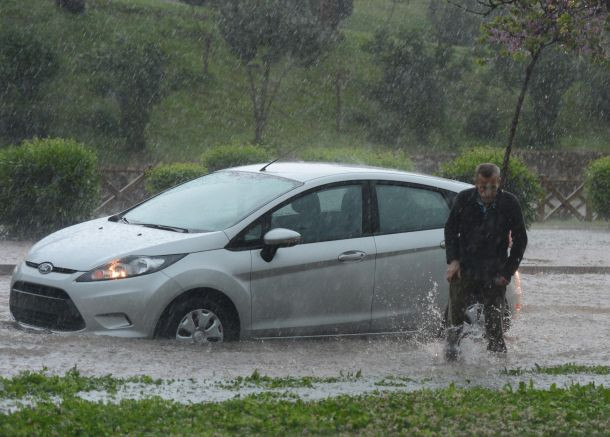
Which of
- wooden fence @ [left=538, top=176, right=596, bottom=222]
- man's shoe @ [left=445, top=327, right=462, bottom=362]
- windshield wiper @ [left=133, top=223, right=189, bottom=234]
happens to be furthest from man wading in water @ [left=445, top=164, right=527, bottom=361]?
wooden fence @ [left=538, top=176, right=596, bottom=222]

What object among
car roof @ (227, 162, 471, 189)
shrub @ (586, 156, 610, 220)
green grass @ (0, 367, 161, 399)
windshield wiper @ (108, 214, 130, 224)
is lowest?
shrub @ (586, 156, 610, 220)

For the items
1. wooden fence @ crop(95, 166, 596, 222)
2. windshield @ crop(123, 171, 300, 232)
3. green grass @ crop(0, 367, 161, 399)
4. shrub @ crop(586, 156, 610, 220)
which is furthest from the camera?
shrub @ crop(586, 156, 610, 220)

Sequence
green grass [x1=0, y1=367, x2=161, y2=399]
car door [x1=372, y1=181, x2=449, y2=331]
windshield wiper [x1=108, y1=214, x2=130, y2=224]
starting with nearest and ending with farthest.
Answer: green grass [x1=0, y1=367, x2=161, y2=399] < car door [x1=372, y1=181, x2=449, y2=331] < windshield wiper [x1=108, y1=214, x2=130, y2=224]

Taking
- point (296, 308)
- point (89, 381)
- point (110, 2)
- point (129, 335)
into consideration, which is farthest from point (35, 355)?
point (110, 2)

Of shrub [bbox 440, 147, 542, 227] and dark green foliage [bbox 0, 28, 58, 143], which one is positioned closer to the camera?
shrub [bbox 440, 147, 542, 227]

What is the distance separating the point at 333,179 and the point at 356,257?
0.74 m

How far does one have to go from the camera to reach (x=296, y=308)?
9250mm

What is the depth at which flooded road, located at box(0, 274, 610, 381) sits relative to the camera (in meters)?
8.05

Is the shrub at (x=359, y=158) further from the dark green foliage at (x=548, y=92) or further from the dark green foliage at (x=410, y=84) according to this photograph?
the dark green foliage at (x=548, y=92)

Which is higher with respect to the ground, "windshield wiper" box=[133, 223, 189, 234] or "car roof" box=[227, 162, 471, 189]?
"car roof" box=[227, 162, 471, 189]

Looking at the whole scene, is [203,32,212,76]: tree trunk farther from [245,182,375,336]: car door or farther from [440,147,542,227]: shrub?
[245,182,375,336]: car door

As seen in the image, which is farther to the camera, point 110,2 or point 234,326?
point 110,2

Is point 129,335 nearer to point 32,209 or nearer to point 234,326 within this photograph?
point 234,326

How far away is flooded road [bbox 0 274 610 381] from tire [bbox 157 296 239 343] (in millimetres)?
85
